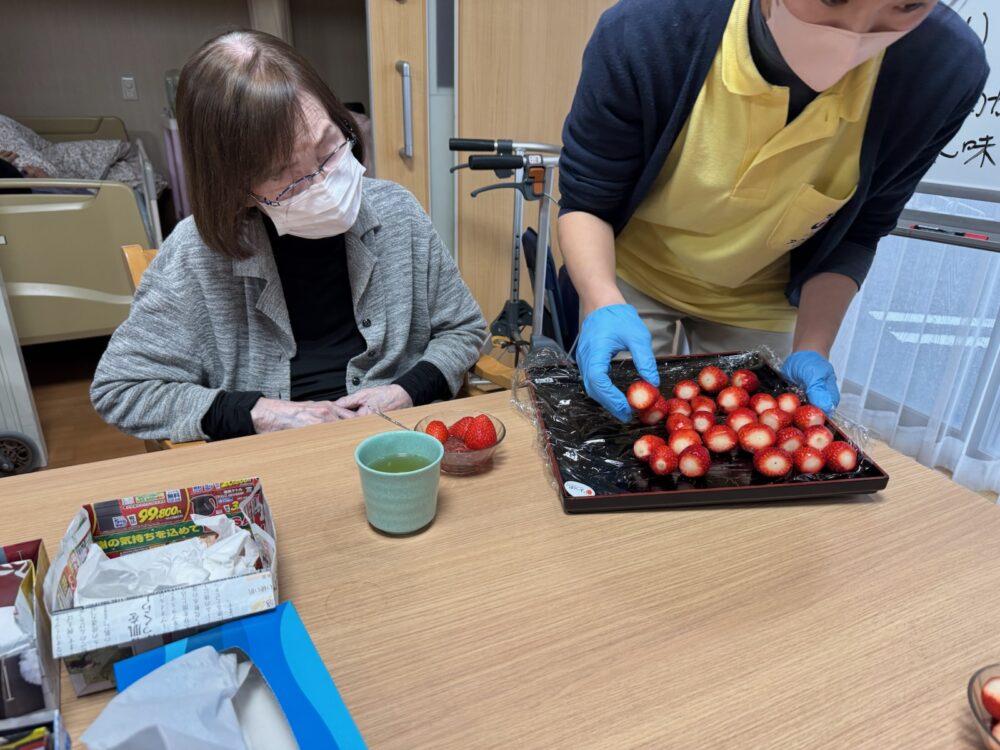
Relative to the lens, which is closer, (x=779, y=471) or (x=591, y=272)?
(x=779, y=471)

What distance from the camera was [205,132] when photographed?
99cm

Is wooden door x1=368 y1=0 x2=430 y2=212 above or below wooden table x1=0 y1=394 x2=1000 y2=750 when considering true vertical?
above

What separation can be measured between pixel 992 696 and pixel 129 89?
4.84m

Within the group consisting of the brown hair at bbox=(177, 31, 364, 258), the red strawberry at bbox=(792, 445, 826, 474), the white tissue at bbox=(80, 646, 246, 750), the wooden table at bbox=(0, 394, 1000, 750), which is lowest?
the wooden table at bbox=(0, 394, 1000, 750)

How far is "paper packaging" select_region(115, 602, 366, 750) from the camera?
19.0 inches

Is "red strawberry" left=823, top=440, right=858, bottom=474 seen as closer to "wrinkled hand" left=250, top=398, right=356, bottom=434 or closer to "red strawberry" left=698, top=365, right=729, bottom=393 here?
"red strawberry" left=698, top=365, right=729, bottom=393

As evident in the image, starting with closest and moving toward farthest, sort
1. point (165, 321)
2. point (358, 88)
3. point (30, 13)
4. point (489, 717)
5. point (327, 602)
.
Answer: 1. point (489, 717)
2. point (327, 602)
3. point (165, 321)
4. point (30, 13)
5. point (358, 88)

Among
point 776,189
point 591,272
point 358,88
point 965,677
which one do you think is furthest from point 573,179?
point 358,88

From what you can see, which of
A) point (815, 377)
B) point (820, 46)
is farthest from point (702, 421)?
→ point (820, 46)

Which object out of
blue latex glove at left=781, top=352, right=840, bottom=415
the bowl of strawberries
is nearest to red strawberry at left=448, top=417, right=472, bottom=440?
the bowl of strawberries

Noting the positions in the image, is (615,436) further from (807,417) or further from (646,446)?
(807,417)

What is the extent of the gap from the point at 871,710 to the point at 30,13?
4897mm

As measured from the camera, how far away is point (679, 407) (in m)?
0.94

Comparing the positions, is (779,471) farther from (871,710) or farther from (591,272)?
(591,272)
